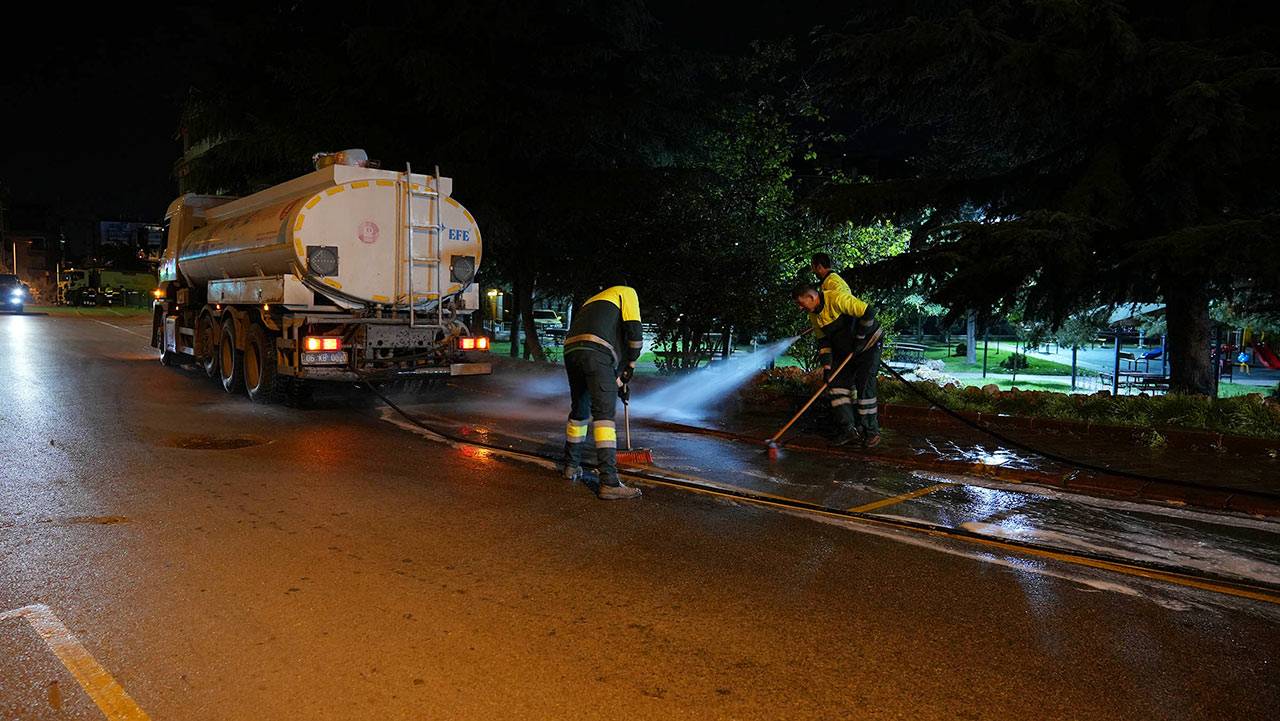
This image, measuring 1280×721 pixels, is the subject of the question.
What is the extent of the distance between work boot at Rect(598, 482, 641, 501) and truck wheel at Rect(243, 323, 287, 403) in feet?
23.5

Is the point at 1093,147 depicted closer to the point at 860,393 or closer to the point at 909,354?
the point at 860,393

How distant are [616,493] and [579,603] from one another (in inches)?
95.5

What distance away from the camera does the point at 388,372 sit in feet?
Result: 39.6

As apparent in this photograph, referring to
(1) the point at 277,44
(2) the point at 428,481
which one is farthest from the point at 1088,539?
(1) the point at 277,44

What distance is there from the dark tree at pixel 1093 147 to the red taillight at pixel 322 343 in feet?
21.7

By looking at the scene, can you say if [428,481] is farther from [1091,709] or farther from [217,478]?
[1091,709]

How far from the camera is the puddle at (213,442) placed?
904 cm

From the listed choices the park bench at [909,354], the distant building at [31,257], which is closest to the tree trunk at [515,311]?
the park bench at [909,354]

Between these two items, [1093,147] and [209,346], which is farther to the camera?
[209,346]

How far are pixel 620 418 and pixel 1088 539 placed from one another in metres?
6.29

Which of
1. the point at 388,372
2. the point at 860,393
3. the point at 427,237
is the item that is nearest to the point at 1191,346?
the point at 860,393

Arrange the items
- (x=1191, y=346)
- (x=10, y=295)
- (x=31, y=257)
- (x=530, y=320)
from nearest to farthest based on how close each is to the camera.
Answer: (x=1191, y=346)
(x=530, y=320)
(x=10, y=295)
(x=31, y=257)

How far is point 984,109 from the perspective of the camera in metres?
12.4

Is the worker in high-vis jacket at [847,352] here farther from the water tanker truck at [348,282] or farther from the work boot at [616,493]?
the water tanker truck at [348,282]
